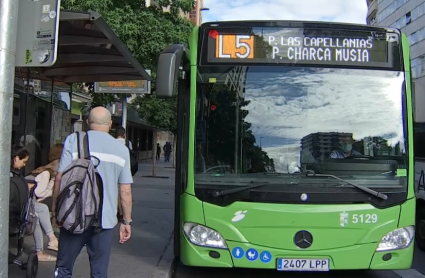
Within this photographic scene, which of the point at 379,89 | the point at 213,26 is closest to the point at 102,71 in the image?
the point at 213,26

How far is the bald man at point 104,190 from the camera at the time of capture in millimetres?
3666

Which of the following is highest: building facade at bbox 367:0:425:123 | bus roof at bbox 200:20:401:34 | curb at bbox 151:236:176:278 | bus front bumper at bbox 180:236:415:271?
building facade at bbox 367:0:425:123

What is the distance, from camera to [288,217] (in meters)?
4.65

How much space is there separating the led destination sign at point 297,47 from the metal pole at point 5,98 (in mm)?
2249

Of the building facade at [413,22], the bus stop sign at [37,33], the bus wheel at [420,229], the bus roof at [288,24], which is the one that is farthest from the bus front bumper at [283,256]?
the building facade at [413,22]

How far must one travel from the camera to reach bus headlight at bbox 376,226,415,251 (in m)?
4.79

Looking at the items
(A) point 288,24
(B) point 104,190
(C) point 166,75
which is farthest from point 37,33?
(A) point 288,24

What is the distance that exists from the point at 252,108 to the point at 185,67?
0.98 metres

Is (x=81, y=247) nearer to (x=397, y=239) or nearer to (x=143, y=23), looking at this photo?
(x=397, y=239)

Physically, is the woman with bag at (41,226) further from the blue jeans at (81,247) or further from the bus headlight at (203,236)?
the bus headlight at (203,236)

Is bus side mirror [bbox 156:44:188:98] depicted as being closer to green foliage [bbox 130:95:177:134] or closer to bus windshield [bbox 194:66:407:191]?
bus windshield [bbox 194:66:407:191]

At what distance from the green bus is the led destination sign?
1 cm

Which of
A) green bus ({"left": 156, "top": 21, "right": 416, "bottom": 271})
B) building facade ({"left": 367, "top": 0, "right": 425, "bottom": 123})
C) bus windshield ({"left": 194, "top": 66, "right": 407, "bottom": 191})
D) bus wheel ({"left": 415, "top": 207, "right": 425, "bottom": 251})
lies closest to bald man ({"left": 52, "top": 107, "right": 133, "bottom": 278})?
green bus ({"left": 156, "top": 21, "right": 416, "bottom": 271})

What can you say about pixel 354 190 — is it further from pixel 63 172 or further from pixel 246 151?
pixel 63 172
